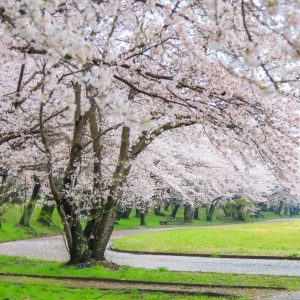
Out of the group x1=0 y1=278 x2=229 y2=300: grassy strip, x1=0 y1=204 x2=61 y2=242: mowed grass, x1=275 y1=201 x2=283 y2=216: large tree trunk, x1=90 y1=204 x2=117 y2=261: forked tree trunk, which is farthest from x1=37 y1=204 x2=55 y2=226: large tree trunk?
x1=275 y1=201 x2=283 y2=216: large tree trunk

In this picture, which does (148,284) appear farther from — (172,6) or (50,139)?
(172,6)

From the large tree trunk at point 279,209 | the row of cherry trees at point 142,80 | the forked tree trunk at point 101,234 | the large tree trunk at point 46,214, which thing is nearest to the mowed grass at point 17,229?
the large tree trunk at point 46,214

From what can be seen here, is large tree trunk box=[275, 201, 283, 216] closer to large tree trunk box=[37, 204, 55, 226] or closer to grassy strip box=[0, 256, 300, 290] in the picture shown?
large tree trunk box=[37, 204, 55, 226]

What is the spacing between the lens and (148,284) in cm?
1362

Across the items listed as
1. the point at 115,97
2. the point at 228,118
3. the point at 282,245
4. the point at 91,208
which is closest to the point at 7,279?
the point at 91,208

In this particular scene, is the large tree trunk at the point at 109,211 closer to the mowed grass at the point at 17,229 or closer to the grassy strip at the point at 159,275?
the grassy strip at the point at 159,275

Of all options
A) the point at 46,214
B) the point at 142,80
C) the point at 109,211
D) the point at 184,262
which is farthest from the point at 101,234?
the point at 46,214

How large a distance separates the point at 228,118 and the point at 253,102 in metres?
0.70

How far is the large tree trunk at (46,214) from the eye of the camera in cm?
3476

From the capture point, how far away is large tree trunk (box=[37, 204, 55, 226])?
34.8 m

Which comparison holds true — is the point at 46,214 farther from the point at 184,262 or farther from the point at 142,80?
the point at 142,80

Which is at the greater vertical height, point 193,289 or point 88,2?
point 88,2

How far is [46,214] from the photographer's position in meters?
34.6

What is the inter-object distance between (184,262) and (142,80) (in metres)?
11.8
